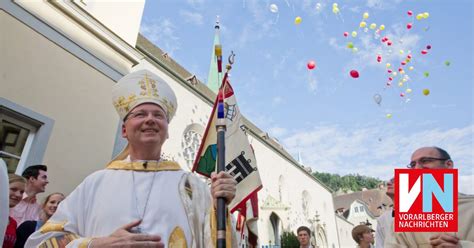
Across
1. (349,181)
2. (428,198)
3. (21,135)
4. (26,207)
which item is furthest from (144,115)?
(349,181)

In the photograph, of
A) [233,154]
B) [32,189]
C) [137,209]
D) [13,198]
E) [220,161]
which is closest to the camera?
[220,161]

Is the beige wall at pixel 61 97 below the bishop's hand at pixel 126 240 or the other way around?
the other way around

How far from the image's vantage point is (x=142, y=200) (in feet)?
7.25

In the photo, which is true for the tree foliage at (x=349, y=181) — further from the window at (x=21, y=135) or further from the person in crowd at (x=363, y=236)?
the window at (x=21, y=135)

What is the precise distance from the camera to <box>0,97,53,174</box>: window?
617 cm

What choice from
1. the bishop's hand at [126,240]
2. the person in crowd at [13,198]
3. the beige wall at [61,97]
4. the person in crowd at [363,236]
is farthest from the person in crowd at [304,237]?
the bishop's hand at [126,240]

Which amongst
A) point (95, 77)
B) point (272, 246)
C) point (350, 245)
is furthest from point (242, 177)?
point (350, 245)

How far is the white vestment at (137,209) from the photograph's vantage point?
2.09m

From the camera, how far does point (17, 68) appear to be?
631 centimetres

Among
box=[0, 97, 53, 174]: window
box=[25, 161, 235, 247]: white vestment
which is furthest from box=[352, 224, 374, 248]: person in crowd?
box=[0, 97, 53, 174]: window

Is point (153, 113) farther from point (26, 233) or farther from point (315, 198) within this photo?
point (315, 198)

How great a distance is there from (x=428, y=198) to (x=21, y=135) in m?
6.07

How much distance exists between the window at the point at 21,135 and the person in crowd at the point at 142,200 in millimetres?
4544

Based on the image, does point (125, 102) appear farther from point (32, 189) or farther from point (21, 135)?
point (21, 135)
